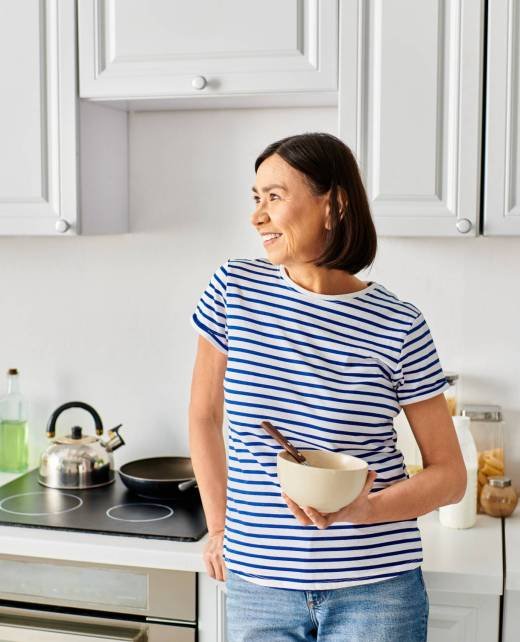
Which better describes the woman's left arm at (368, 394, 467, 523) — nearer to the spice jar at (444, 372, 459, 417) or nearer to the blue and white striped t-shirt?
the blue and white striped t-shirt

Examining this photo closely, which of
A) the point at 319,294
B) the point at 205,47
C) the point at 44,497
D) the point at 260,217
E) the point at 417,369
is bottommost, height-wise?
the point at 44,497

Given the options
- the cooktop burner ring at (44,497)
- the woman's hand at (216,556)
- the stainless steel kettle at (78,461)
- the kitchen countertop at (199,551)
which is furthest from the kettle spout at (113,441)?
the woman's hand at (216,556)

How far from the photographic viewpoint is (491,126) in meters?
1.97

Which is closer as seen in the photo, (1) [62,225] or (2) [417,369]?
(2) [417,369]

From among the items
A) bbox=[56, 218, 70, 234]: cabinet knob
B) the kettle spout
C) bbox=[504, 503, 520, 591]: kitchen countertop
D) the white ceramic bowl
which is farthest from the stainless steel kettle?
the white ceramic bowl

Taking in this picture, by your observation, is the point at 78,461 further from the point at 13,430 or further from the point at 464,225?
the point at 464,225

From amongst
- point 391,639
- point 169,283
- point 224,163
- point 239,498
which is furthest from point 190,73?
point 391,639

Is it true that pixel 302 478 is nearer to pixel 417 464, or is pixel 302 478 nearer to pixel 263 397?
pixel 263 397

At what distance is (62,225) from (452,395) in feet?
3.32

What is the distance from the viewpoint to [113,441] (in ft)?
7.88

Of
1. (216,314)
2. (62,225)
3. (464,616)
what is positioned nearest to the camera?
(216,314)

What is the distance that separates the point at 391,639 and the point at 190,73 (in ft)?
4.09

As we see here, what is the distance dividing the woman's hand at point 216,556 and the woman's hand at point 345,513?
295 millimetres

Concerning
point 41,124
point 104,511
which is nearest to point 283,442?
point 104,511
